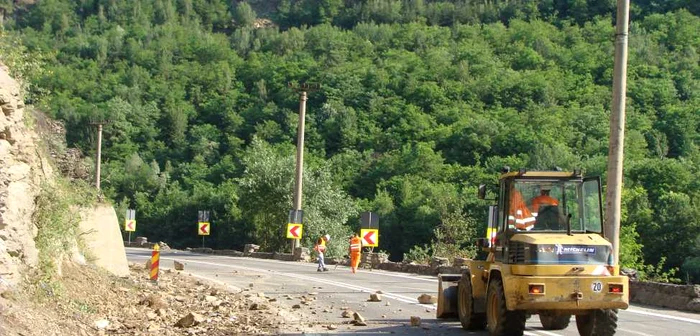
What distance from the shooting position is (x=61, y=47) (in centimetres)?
15525

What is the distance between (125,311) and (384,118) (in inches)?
4330

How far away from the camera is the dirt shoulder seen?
41.8 feet

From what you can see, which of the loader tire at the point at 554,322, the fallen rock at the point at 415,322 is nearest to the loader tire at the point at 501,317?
the loader tire at the point at 554,322

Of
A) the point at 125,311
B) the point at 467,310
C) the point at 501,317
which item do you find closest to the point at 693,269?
the point at 467,310

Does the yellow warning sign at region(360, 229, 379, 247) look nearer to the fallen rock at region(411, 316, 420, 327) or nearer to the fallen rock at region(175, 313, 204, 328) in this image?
the fallen rock at region(411, 316, 420, 327)

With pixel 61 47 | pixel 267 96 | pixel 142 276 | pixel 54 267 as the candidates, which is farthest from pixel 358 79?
pixel 54 267

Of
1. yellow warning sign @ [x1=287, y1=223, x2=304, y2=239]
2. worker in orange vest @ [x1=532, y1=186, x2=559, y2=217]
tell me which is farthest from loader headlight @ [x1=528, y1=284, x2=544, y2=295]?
yellow warning sign @ [x1=287, y1=223, x2=304, y2=239]

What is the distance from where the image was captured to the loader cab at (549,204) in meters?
14.5

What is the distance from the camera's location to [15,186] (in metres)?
14.5

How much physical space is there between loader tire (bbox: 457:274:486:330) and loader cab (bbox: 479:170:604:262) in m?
1.29

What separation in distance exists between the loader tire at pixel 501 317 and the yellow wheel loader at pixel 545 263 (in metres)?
0.01

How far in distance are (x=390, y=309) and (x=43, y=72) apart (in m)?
8.12

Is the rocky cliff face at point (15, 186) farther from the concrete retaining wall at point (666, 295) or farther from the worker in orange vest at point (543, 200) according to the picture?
the concrete retaining wall at point (666, 295)

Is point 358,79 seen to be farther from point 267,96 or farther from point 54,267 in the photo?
point 54,267
